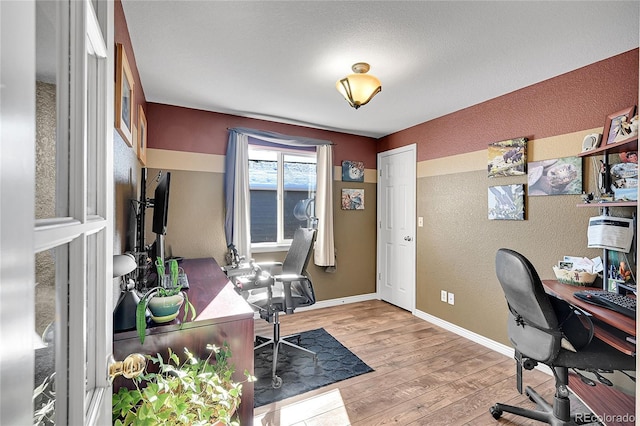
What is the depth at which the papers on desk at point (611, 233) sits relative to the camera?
189 centimetres

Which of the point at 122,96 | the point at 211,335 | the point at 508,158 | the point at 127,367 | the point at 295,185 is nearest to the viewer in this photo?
the point at 127,367

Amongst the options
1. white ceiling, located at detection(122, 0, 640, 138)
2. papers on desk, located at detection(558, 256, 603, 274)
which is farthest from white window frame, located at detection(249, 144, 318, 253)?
papers on desk, located at detection(558, 256, 603, 274)

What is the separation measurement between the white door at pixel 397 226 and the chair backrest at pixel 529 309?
2.01 m

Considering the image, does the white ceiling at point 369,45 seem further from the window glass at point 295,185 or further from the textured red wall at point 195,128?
the window glass at point 295,185

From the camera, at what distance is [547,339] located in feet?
5.36

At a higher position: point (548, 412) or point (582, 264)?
point (582, 264)

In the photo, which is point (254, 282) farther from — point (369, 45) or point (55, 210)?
point (55, 210)

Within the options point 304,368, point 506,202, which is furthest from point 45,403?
point 506,202

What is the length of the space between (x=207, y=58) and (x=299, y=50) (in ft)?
2.25

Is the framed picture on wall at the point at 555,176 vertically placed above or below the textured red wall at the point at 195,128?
below

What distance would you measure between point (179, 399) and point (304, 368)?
1.60 metres

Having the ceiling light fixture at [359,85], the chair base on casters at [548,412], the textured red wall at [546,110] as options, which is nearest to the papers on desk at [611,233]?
the textured red wall at [546,110]

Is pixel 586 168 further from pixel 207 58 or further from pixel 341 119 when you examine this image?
pixel 207 58

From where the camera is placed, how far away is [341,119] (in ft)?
11.9
